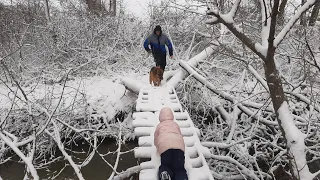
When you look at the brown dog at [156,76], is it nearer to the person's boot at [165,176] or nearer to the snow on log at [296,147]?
the person's boot at [165,176]

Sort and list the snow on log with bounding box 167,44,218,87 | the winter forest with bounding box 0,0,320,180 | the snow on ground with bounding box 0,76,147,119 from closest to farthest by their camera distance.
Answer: the winter forest with bounding box 0,0,320,180
the snow on ground with bounding box 0,76,147,119
the snow on log with bounding box 167,44,218,87

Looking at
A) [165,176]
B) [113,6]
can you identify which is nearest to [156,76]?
[165,176]

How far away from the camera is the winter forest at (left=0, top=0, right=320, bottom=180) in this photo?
3532 mm

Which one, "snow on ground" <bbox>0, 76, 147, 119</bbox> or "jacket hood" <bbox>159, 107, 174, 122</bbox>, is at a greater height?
"jacket hood" <bbox>159, 107, 174, 122</bbox>

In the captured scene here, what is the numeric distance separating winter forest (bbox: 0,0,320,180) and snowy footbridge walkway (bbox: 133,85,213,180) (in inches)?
11.6

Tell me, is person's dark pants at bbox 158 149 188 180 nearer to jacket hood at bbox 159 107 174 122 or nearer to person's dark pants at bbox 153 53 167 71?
jacket hood at bbox 159 107 174 122

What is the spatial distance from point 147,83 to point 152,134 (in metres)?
4.08

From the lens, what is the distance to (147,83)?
8.70 m

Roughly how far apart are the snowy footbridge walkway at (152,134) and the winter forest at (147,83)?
29cm

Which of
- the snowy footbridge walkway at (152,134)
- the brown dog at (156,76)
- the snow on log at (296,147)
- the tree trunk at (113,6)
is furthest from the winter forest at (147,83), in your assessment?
the brown dog at (156,76)

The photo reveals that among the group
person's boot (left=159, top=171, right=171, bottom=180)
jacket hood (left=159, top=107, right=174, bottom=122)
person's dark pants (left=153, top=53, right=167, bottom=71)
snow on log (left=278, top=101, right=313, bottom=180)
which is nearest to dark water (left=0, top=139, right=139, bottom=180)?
jacket hood (left=159, top=107, right=174, bottom=122)

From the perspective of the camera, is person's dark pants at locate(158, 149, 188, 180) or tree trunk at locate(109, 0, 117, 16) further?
tree trunk at locate(109, 0, 117, 16)

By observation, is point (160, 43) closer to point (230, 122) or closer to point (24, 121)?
point (230, 122)

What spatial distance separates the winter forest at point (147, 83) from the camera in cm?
353
